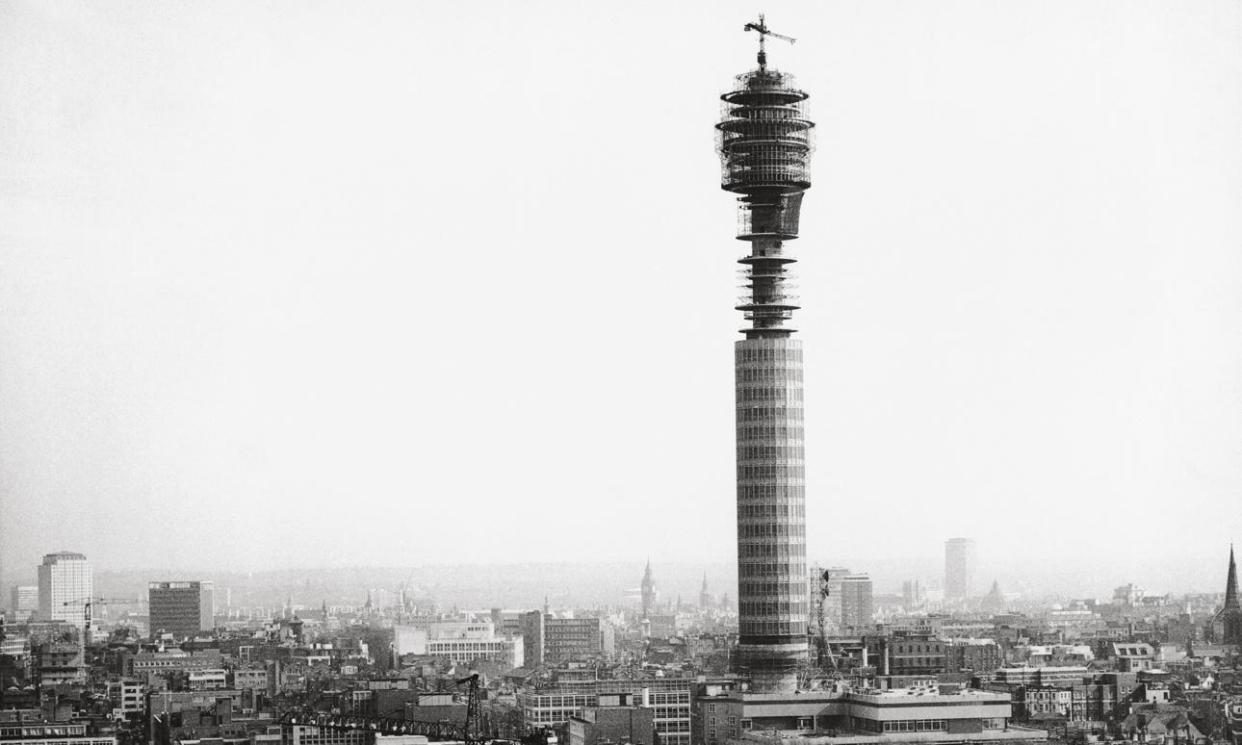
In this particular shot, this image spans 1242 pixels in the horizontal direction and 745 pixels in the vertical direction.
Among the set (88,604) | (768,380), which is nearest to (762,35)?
(768,380)

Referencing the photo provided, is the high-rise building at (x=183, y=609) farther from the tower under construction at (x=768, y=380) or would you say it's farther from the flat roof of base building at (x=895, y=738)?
the flat roof of base building at (x=895, y=738)

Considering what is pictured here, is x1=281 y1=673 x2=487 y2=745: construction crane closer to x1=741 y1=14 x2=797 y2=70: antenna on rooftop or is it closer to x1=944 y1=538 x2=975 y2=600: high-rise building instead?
x1=741 y1=14 x2=797 y2=70: antenna on rooftop

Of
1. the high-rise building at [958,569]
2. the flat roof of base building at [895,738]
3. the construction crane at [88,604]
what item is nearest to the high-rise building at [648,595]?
the high-rise building at [958,569]

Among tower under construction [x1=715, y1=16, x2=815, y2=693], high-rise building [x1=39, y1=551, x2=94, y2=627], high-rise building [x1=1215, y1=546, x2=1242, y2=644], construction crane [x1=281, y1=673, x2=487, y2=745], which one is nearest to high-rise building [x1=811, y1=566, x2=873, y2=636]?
high-rise building [x1=1215, y1=546, x2=1242, y2=644]

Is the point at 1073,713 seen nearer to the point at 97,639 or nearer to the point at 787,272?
the point at 787,272

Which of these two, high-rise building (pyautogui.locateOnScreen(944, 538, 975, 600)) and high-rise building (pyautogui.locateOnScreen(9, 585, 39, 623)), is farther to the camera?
high-rise building (pyautogui.locateOnScreen(944, 538, 975, 600))
